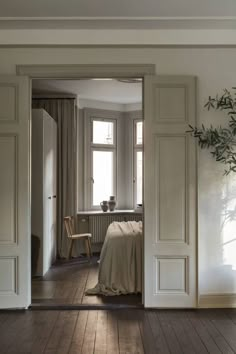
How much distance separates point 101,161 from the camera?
7.79 meters

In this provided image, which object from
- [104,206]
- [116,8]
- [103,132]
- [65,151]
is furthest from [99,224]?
[116,8]

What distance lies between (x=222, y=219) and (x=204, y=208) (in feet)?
0.77

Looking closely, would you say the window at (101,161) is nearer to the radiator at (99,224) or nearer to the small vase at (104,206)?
the small vase at (104,206)

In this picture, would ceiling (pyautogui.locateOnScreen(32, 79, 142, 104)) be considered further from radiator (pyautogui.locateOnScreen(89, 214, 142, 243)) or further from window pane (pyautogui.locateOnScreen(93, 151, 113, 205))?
radiator (pyautogui.locateOnScreen(89, 214, 142, 243))

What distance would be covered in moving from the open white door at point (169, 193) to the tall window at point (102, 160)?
366 centimetres

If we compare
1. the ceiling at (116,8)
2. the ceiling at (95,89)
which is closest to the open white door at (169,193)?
the ceiling at (116,8)

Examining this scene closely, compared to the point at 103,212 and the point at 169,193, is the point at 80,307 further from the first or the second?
the point at 103,212

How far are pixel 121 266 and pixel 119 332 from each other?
133 centimetres

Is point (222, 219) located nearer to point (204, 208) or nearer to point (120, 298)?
point (204, 208)

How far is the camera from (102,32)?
4020mm

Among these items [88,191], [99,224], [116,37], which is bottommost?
[99,224]

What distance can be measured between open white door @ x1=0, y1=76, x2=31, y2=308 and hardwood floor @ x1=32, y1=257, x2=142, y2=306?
42 centimetres

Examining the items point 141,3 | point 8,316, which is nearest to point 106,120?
point 141,3

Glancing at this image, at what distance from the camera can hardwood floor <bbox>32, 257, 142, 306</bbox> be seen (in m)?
4.30
